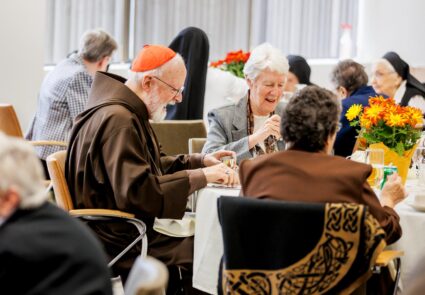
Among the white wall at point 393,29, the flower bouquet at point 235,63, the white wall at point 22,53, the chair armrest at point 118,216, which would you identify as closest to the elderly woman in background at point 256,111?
the chair armrest at point 118,216

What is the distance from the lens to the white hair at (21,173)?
1.74 meters

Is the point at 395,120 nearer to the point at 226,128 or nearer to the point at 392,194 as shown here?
the point at 392,194

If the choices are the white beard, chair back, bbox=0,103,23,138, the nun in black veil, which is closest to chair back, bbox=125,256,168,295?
the white beard

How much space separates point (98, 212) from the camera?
123 inches

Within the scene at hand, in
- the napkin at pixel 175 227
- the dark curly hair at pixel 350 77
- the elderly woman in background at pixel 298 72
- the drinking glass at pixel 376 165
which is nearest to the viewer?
the drinking glass at pixel 376 165

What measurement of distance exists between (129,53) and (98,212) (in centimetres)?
627

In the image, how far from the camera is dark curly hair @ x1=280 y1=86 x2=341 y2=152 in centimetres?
254

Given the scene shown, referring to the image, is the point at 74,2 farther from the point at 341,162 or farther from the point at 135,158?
the point at 341,162

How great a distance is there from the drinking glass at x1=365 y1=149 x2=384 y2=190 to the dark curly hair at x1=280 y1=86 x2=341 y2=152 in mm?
722

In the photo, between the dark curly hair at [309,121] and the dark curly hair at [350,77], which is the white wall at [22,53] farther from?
the dark curly hair at [309,121]

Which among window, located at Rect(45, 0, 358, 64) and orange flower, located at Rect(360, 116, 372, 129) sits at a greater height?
window, located at Rect(45, 0, 358, 64)

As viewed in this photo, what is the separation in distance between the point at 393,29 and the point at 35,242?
22.3 ft

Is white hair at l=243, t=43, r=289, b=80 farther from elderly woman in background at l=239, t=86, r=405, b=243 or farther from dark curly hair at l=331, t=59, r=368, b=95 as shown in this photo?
dark curly hair at l=331, t=59, r=368, b=95

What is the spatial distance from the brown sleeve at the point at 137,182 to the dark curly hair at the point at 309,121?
31.6 inches
